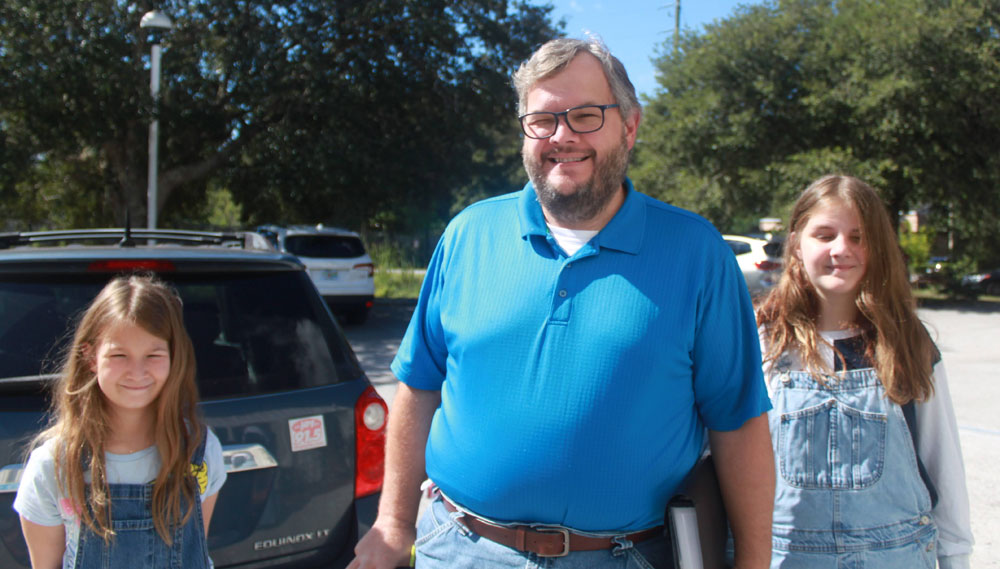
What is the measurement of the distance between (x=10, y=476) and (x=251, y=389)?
2.35 ft

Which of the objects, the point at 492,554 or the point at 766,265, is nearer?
the point at 492,554

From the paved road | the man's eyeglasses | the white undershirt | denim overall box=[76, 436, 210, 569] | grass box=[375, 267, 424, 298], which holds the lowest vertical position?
grass box=[375, 267, 424, 298]

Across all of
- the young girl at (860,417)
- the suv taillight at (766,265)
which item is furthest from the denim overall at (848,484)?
the suv taillight at (766,265)

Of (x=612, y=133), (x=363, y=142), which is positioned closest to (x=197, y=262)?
(x=612, y=133)

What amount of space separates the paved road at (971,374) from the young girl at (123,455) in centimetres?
230

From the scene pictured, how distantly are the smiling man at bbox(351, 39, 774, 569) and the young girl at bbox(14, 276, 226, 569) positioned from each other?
544 millimetres

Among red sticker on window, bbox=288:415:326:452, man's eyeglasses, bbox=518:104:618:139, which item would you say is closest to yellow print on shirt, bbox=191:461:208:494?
red sticker on window, bbox=288:415:326:452

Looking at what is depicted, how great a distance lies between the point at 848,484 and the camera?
6.31 ft

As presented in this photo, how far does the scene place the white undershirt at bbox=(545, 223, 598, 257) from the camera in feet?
5.89

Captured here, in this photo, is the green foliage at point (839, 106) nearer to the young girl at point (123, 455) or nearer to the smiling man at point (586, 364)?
the smiling man at point (586, 364)

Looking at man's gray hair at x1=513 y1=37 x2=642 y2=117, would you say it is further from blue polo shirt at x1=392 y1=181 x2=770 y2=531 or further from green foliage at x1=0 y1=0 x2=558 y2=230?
green foliage at x1=0 y1=0 x2=558 y2=230

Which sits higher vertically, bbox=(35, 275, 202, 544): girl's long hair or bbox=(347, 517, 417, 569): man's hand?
bbox=(35, 275, 202, 544): girl's long hair

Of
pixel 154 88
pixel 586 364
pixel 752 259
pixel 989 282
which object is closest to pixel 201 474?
pixel 586 364

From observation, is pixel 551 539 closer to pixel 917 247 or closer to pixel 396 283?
pixel 396 283
